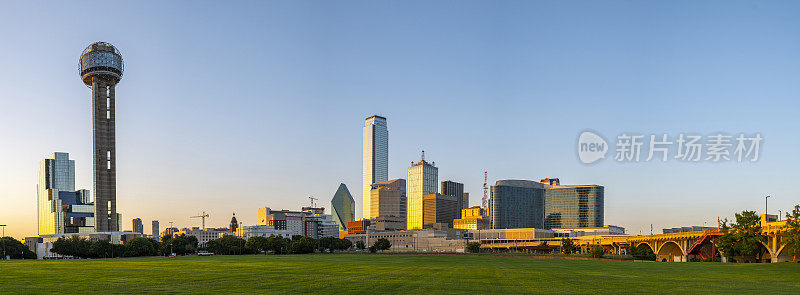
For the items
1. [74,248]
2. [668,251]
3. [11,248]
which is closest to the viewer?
[668,251]

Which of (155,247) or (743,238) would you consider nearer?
(743,238)

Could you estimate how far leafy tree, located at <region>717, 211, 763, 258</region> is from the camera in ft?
327

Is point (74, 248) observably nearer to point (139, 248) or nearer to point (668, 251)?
point (139, 248)

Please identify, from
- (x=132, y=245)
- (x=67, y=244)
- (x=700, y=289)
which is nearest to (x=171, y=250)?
(x=132, y=245)

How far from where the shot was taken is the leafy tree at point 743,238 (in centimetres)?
9975

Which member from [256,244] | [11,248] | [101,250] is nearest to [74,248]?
[101,250]

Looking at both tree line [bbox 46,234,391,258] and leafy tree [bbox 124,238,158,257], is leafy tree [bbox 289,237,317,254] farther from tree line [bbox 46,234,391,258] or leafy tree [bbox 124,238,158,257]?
leafy tree [bbox 124,238,158,257]

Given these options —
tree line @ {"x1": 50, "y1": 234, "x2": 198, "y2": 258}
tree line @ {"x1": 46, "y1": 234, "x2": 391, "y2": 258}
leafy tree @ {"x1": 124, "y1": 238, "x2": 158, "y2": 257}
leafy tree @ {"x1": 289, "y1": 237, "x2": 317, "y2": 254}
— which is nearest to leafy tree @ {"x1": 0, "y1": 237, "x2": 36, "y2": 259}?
tree line @ {"x1": 46, "y1": 234, "x2": 391, "y2": 258}

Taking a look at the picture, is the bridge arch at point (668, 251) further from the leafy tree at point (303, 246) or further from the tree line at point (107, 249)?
the tree line at point (107, 249)

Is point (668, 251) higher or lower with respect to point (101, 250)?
lower

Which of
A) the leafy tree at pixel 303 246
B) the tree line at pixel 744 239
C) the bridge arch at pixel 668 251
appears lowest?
the leafy tree at pixel 303 246

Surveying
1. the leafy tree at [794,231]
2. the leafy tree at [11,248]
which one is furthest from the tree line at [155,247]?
the leafy tree at [794,231]

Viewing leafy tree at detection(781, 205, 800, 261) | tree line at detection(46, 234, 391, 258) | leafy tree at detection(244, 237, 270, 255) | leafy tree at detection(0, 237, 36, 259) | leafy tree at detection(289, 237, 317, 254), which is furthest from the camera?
leafy tree at detection(289, 237, 317, 254)

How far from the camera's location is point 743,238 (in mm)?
101188
